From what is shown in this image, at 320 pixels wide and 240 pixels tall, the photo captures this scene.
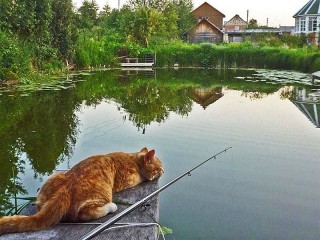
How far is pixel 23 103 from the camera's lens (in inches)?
437

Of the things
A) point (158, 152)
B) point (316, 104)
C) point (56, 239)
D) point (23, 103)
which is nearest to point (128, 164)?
point (56, 239)

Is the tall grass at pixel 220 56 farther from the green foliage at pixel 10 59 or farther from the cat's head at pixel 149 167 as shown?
the cat's head at pixel 149 167

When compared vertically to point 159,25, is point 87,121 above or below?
below

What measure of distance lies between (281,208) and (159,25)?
33052 mm

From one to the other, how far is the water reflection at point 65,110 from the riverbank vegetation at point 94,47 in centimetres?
386

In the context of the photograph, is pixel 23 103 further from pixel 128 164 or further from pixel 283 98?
pixel 128 164

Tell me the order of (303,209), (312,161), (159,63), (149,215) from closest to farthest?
1. (149,215)
2. (303,209)
3. (312,161)
4. (159,63)

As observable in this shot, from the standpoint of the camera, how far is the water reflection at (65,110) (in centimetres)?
573

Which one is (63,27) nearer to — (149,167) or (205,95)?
(205,95)

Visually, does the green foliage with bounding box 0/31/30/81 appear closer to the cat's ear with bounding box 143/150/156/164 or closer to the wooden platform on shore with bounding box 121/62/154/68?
the cat's ear with bounding box 143/150/156/164

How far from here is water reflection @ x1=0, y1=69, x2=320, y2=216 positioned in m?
5.73

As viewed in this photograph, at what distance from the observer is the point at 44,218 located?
2471 mm

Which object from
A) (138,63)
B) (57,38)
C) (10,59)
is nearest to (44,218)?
(10,59)

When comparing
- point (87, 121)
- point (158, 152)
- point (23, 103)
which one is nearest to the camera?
point (158, 152)
